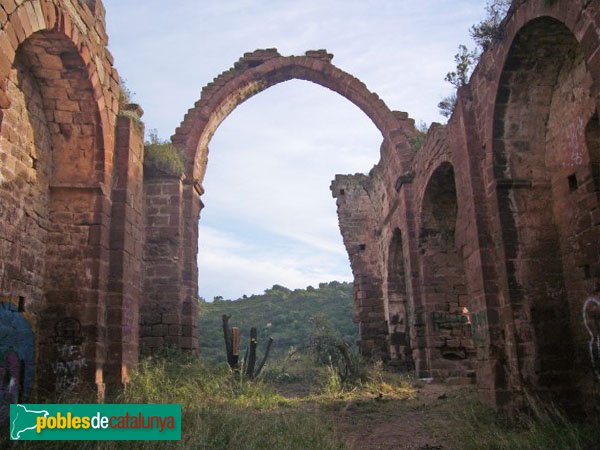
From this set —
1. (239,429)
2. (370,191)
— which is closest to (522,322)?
(239,429)

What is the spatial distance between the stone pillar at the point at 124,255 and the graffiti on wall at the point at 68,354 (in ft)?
1.90

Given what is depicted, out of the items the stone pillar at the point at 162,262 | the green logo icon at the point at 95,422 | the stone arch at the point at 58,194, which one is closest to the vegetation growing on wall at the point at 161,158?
the stone pillar at the point at 162,262

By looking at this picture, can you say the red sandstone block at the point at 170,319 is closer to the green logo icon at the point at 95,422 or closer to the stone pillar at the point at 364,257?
the green logo icon at the point at 95,422

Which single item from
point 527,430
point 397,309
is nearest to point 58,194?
point 527,430

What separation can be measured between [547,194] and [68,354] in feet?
22.2

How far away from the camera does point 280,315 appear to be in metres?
28.3

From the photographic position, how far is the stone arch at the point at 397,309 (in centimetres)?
1441

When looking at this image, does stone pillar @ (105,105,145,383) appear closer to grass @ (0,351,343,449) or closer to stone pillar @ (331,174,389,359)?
grass @ (0,351,343,449)

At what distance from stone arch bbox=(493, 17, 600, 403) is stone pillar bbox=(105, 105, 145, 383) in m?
5.55

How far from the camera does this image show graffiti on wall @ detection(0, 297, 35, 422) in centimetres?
613

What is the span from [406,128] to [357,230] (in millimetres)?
5684

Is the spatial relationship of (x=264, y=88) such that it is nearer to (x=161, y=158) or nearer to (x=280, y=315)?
(x=161, y=158)

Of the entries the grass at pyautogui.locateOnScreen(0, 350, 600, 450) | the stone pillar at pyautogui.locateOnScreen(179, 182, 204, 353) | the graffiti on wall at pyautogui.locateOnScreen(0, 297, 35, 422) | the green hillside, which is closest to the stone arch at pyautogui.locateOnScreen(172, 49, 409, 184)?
the stone pillar at pyautogui.locateOnScreen(179, 182, 204, 353)

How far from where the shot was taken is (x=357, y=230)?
59.6 ft
